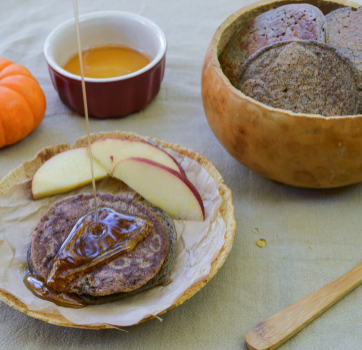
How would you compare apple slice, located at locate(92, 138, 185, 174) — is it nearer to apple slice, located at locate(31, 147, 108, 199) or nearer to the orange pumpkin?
apple slice, located at locate(31, 147, 108, 199)

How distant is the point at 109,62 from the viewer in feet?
5.69

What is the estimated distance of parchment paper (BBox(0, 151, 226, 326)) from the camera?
1.03 metres

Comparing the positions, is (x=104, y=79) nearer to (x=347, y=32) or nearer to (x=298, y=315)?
(x=347, y=32)

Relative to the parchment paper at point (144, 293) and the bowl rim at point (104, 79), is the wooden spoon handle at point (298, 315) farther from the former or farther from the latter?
the bowl rim at point (104, 79)

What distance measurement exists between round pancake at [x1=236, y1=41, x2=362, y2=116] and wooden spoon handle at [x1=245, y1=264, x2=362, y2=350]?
1.49 feet

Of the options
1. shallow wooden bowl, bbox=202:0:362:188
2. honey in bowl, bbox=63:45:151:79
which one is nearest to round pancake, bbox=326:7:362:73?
shallow wooden bowl, bbox=202:0:362:188

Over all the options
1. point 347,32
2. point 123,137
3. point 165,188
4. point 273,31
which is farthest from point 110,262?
point 347,32

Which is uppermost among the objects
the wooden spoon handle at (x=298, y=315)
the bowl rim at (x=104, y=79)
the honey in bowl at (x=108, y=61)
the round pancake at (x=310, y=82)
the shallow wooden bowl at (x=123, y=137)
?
the round pancake at (x=310, y=82)

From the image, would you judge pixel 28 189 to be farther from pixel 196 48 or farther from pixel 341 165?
pixel 196 48

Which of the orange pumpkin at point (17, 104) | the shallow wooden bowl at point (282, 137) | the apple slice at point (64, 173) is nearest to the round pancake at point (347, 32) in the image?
the shallow wooden bowl at point (282, 137)

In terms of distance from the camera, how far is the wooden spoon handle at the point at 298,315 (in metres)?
1.07

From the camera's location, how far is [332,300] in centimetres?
116

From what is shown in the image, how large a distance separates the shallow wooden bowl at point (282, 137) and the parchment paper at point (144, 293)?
0.50 ft

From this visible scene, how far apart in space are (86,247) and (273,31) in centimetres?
88
